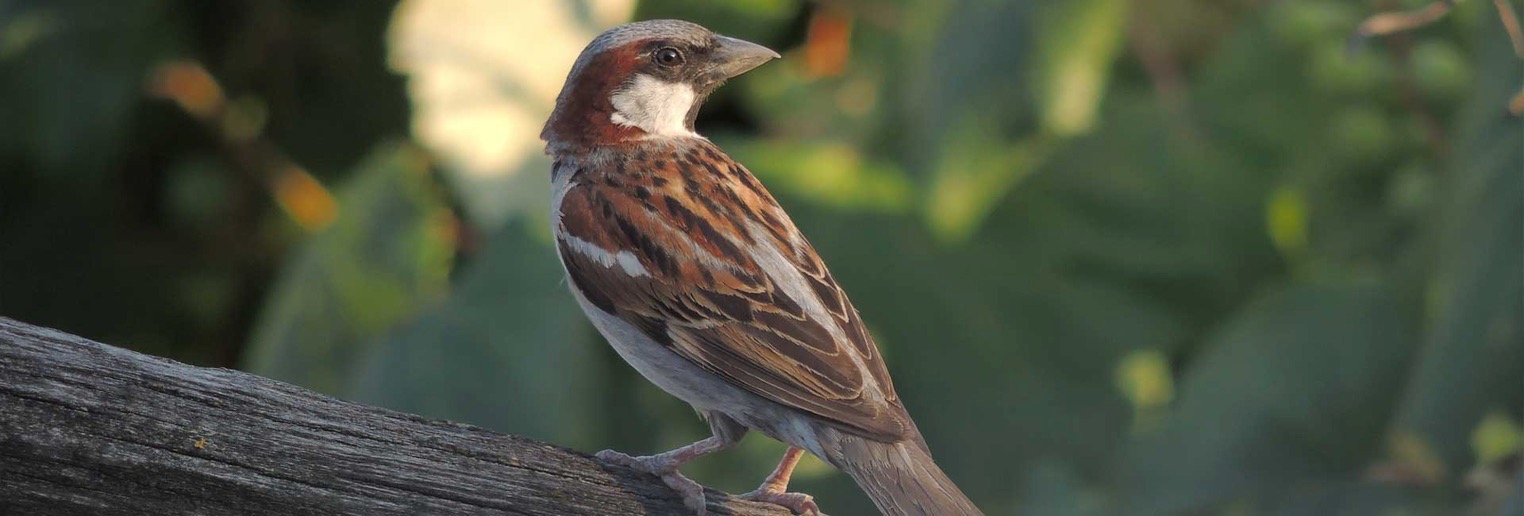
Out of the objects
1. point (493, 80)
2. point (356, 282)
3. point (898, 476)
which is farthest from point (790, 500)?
point (356, 282)

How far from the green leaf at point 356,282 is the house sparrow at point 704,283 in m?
1.53

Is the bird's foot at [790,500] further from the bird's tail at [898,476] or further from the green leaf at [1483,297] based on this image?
the green leaf at [1483,297]

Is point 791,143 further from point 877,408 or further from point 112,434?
point 112,434

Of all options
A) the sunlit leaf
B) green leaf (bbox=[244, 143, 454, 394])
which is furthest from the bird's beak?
green leaf (bbox=[244, 143, 454, 394])

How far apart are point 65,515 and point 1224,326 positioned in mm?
2991

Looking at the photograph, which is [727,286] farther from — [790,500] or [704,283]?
[790,500]

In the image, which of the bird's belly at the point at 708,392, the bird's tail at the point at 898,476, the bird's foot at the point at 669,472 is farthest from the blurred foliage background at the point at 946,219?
the bird's foot at the point at 669,472

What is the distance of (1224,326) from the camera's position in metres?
4.17

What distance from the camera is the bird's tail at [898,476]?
2.05 metres

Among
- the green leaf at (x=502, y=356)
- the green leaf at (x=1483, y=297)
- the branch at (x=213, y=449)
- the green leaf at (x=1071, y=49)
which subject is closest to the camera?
the branch at (x=213, y=449)

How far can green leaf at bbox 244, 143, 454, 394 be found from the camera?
3953 millimetres

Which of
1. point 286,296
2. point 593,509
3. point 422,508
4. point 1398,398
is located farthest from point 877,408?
point 286,296

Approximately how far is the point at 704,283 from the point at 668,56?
14.6 inches

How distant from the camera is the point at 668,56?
97.2 inches
